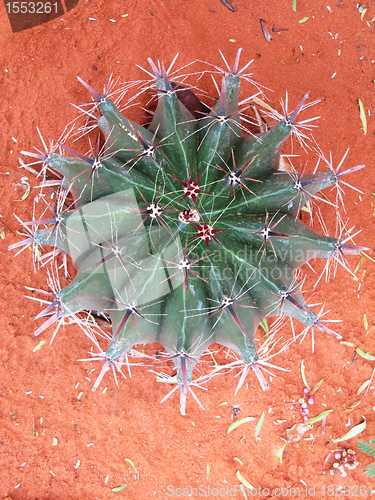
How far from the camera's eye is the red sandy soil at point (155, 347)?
3064mm

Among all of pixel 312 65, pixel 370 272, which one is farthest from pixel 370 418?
pixel 312 65

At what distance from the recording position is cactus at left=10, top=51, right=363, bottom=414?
2.15 metres

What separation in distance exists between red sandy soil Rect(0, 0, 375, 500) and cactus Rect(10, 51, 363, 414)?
968 mm

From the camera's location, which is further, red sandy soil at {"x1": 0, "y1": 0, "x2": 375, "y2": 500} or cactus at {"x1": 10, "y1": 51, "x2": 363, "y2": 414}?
red sandy soil at {"x1": 0, "y1": 0, "x2": 375, "y2": 500}

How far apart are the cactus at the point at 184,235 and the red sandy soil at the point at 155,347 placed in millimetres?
968

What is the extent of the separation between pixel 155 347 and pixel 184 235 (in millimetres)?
1504

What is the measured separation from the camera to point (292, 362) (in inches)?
136

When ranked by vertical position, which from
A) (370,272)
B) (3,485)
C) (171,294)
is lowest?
(3,485)

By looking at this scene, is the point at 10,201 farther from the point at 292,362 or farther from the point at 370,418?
the point at 370,418

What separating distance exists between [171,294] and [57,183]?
4.53 feet

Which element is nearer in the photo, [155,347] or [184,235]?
[184,235]

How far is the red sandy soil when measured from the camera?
3064mm

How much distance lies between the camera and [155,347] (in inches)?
130

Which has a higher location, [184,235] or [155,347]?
[184,235]
